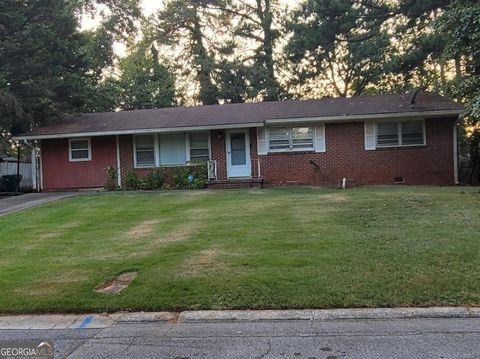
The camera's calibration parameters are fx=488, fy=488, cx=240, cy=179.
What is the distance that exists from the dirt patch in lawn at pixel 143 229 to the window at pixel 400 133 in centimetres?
1133

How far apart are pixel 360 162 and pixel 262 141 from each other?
395 cm

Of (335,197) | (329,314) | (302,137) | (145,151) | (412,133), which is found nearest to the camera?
(329,314)

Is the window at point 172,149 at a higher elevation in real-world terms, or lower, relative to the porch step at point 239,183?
higher

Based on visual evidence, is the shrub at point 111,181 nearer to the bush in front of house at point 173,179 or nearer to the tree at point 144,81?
the bush in front of house at point 173,179

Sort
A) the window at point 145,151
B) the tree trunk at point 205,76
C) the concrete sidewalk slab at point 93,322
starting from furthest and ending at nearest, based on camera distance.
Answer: the tree trunk at point 205,76
the window at point 145,151
the concrete sidewalk slab at point 93,322

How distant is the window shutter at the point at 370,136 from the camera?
Result: 1906 centimetres

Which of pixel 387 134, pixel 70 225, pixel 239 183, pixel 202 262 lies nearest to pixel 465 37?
pixel 387 134

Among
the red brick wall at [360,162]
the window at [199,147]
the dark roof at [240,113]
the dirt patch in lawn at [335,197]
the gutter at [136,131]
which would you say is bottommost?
the dirt patch in lawn at [335,197]

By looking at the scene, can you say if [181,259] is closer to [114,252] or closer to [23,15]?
[114,252]

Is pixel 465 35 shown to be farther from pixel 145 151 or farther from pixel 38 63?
pixel 38 63

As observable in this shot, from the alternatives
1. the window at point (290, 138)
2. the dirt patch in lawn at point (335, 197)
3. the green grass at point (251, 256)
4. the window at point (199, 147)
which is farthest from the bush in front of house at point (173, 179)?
the green grass at point (251, 256)

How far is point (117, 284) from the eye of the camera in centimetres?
664

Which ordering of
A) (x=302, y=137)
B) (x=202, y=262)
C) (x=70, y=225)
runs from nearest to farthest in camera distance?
(x=202, y=262) → (x=70, y=225) → (x=302, y=137)

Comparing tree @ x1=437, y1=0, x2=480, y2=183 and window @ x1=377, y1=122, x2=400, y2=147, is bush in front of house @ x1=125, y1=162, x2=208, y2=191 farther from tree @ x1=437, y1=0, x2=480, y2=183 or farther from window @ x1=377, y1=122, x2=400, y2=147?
tree @ x1=437, y1=0, x2=480, y2=183
